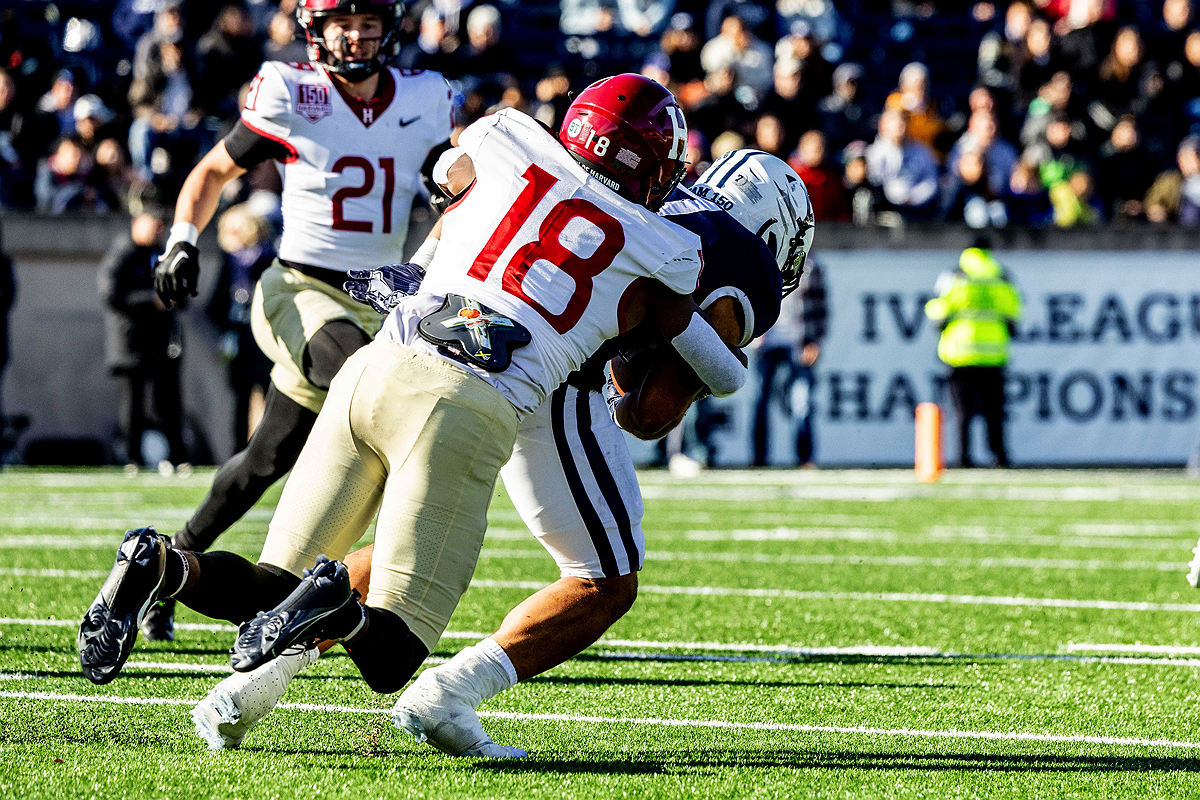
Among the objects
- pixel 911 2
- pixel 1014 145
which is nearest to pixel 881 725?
pixel 1014 145

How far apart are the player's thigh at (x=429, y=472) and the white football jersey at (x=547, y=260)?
0.07m

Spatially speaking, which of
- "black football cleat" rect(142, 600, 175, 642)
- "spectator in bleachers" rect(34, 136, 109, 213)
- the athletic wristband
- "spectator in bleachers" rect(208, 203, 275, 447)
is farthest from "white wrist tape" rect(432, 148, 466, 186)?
"spectator in bleachers" rect(34, 136, 109, 213)

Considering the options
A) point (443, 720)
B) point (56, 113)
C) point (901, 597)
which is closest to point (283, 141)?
point (443, 720)

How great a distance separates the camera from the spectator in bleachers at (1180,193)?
14.1m

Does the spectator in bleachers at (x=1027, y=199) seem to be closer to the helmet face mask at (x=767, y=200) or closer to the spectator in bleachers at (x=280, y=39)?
the spectator in bleachers at (x=280, y=39)

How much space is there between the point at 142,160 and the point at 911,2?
7620 mm

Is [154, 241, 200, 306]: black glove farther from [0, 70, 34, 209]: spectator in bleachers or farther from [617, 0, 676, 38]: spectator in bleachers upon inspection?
[617, 0, 676, 38]: spectator in bleachers

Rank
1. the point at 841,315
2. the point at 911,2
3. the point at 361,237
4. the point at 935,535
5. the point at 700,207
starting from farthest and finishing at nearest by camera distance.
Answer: the point at 911,2 < the point at 841,315 < the point at 935,535 < the point at 361,237 < the point at 700,207

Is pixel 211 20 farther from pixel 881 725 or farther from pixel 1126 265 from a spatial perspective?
pixel 881 725

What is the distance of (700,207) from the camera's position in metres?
3.79

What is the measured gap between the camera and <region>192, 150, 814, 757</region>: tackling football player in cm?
359

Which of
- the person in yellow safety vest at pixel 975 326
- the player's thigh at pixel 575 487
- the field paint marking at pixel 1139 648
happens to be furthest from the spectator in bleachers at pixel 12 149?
the player's thigh at pixel 575 487

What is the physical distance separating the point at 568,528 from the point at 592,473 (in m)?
0.13

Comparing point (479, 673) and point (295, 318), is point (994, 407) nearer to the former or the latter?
point (295, 318)
